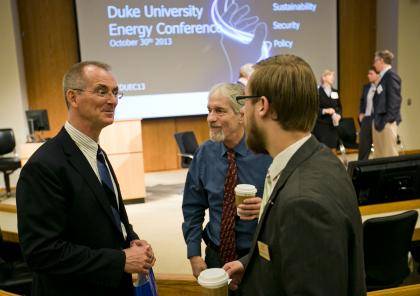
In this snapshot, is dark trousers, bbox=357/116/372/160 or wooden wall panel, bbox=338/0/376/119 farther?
wooden wall panel, bbox=338/0/376/119

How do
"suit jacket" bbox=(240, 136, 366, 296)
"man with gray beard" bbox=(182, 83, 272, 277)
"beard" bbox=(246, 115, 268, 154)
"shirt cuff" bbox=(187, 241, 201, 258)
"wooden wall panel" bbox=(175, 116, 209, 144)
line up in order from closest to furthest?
1. "suit jacket" bbox=(240, 136, 366, 296)
2. "beard" bbox=(246, 115, 268, 154)
3. "man with gray beard" bbox=(182, 83, 272, 277)
4. "shirt cuff" bbox=(187, 241, 201, 258)
5. "wooden wall panel" bbox=(175, 116, 209, 144)

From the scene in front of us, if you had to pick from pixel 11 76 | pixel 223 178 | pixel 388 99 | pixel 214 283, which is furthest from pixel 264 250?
pixel 11 76

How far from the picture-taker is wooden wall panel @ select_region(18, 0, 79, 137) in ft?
22.1

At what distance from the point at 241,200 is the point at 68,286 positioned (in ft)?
2.31

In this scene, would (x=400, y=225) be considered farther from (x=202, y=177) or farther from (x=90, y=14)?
(x=90, y=14)

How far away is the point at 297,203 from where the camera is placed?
0.91 m

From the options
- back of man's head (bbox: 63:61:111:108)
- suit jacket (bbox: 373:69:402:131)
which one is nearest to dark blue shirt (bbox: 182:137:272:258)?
back of man's head (bbox: 63:61:111:108)

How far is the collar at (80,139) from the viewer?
161 centimetres

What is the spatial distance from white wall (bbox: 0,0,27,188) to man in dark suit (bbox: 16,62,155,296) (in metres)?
5.38

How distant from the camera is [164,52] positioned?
23.3ft

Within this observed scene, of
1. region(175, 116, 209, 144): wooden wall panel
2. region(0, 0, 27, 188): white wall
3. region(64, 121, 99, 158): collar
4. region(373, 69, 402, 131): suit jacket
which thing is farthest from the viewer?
region(175, 116, 209, 144): wooden wall panel

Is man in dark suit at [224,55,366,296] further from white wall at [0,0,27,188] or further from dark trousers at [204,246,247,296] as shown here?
white wall at [0,0,27,188]

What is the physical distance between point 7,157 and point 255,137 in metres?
5.74

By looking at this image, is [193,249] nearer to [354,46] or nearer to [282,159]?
[282,159]
